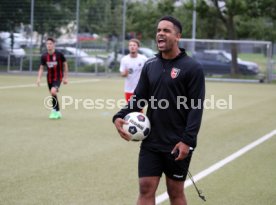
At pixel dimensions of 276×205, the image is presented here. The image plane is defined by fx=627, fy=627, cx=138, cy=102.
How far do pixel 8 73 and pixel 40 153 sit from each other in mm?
28783

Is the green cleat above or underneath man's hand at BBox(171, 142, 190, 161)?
underneath

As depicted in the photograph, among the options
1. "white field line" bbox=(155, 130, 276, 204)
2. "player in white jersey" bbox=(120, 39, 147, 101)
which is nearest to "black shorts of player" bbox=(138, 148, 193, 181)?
"white field line" bbox=(155, 130, 276, 204)

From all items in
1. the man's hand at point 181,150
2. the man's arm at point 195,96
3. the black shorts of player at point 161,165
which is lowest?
the black shorts of player at point 161,165

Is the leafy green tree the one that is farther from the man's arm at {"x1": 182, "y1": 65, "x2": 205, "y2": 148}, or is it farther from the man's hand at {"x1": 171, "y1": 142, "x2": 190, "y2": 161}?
the man's hand at {"x1": 171, "y1": 142, "x2": 190, "y2": 161}

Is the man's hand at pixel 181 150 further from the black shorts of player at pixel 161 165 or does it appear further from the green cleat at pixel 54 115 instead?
the green cleat at pixel 54 115

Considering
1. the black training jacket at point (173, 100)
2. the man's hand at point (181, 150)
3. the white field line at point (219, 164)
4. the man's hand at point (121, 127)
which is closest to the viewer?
the man's hand at point (181, 150)

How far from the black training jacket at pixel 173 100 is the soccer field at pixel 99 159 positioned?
198 cm

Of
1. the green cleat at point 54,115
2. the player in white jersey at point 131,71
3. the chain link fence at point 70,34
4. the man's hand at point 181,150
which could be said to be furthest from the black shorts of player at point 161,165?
the chain link fence at point 70,34

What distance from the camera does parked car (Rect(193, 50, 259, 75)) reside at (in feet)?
119

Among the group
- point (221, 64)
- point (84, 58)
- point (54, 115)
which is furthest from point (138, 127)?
point (84, 58)

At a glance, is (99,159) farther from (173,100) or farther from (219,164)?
(173,100)

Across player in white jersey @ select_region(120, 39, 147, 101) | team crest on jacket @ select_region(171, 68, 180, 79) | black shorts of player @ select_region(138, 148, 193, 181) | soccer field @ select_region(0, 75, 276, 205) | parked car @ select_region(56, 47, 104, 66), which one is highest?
team crest on jacket @ select_region(171, 68, 180, 79)

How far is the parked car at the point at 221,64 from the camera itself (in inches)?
1431

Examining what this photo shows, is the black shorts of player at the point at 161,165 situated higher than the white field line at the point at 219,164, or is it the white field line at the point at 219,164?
the black shorts of player at the point at 161,165
